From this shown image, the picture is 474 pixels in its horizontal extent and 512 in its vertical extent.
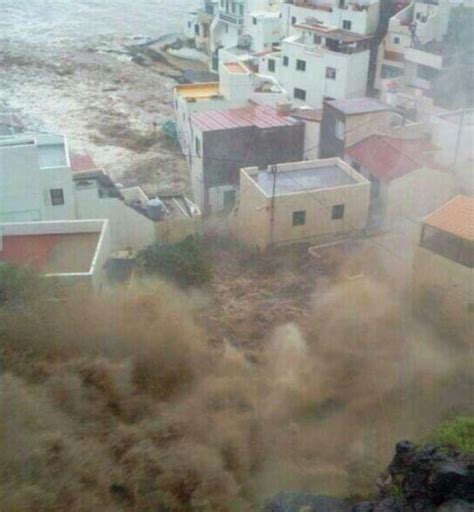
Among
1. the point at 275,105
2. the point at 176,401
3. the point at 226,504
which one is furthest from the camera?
the point at 275,105

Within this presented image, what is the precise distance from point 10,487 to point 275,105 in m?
14.0

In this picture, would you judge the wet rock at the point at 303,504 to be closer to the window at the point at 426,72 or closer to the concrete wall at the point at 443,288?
the concrete wall at the point at 443,288

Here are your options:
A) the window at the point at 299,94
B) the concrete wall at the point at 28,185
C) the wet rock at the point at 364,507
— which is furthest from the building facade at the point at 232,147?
the wet rock at the point at 364,507

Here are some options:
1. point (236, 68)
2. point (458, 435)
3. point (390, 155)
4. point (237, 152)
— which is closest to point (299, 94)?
point (236, 68)

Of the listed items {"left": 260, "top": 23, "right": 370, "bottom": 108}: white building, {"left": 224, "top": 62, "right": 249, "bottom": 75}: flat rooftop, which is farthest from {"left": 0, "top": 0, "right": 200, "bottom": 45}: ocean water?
{"left": 224, "top": 62, "right": 249, "bottom": 75}: flat rooftop

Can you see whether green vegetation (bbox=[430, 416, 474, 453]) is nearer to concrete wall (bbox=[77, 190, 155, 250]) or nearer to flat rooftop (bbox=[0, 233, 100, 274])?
flat rooftop (bbox=[0, 233, 100, 274])

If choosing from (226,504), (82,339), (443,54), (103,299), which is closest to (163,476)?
(226,504)

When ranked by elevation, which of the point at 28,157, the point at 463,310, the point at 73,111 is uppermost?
the point at 28,157

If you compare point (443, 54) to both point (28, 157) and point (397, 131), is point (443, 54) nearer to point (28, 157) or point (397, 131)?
point (397, 131)

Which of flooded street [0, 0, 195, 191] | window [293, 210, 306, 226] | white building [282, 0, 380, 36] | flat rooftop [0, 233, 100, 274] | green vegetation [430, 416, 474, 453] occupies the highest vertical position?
white building [282, 0, 380, 36]

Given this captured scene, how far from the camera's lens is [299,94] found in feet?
77.6

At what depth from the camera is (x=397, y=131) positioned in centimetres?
1658

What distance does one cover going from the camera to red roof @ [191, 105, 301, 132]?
55.4ft

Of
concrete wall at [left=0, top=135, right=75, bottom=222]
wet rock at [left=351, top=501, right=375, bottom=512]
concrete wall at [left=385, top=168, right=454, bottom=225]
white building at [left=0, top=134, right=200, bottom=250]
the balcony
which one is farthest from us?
the balcony
